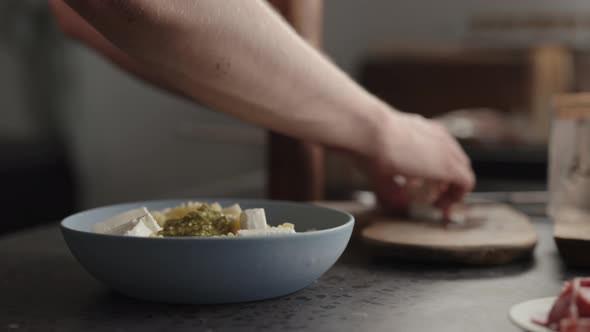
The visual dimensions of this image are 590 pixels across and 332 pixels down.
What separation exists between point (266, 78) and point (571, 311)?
44 centimetres

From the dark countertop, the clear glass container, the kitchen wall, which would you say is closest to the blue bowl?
the dark countertop

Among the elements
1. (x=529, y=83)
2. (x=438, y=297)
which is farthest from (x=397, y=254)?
(x=529, y=83)

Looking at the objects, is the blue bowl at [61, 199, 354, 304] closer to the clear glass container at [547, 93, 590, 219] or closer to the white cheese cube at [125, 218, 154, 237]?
the white cheese cube at [125, 218, 154, 237]

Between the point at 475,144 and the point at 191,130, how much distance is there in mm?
1973

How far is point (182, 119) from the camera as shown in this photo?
13.3 ft

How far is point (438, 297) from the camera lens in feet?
2.24

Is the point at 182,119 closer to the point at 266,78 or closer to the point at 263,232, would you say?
the point at 266,78

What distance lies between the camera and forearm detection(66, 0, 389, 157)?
687mm

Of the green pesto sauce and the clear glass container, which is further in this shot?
the clear glass container

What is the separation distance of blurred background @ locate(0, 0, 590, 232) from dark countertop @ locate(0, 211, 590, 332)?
1.95 m

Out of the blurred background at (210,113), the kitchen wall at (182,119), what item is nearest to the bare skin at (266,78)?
the blurred background at (210,113)

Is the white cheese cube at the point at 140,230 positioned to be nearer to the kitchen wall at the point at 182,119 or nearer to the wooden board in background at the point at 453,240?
the wooden board in background at the point at 453,240

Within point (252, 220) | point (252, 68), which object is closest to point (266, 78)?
point (252, 68)

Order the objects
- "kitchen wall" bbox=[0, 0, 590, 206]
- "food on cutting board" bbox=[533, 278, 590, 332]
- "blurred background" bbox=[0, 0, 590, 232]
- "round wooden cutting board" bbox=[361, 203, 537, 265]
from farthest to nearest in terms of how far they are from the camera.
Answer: "kitchen wall" bbox=[0, 0, 590, 206]
"blurred background" bbox=[0, 0, 590, 232]
"round wooden cutting board" bbox=[361, 203, 537, 265]
"food on cutting board" bbox=[533, 278, 590, 332]
